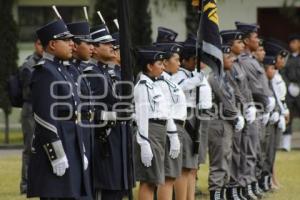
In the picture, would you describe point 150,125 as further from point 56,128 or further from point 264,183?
point 264,183

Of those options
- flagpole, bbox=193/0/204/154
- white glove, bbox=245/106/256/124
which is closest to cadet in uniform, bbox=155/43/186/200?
flagpole, bbox=193/0/204/154

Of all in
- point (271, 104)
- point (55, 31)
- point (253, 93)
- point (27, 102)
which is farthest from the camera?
point (271, 104)

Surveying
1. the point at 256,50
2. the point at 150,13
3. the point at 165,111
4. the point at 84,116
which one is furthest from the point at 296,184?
the point at 150,13

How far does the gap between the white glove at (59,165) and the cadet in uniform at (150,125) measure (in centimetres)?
177

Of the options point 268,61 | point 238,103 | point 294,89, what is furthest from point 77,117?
point 294,89

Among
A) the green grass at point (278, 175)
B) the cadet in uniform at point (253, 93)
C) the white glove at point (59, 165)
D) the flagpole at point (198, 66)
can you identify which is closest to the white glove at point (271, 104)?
the cadet in uniform at point (253, 93)

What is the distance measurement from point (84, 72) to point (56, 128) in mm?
1375

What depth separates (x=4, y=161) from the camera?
20.3m

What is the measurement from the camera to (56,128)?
9742mm

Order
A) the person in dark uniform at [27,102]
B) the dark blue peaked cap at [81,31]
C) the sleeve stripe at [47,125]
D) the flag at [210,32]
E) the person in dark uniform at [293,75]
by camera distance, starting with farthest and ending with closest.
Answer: the person in dark uniform at [293,75] → the person in dark uniform at [27,102] → the flag at [210,32] → the dark blue peaked cap at [81,31] → the sleeve stripe at [47,125]

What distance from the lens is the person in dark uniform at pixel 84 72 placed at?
10352 mm

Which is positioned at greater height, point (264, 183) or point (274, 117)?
point (274, 117)

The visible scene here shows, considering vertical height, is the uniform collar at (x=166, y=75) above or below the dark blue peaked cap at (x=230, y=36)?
below

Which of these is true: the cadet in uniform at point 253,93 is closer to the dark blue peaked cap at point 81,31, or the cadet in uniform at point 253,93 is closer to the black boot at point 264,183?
the black boot at point 264,183
